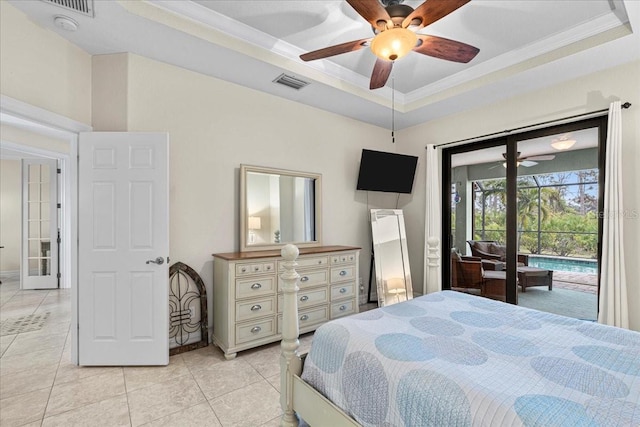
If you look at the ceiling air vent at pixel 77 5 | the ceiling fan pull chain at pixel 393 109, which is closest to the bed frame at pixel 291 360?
the ceiling air vent at pixel 77 5

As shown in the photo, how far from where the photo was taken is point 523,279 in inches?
144

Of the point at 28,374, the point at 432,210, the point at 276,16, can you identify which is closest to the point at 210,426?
the point at 28,374

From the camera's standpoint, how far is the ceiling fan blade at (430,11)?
1.67m

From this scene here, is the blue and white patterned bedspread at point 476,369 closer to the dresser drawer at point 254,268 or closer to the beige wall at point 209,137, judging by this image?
the dresser drawer at point 254,268

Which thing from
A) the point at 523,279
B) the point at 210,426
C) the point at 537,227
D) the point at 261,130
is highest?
the point at 261,130

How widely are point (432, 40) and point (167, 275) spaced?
2.77 m

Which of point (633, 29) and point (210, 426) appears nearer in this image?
point (210, 426)

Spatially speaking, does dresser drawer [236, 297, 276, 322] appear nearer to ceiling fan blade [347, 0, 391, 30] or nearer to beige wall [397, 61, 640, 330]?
ceiling fan blade [347, 0, 391, 30]

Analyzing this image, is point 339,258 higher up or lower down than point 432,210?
lower down

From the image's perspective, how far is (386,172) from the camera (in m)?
4.29

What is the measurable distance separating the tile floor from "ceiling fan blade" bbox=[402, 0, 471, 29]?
2627 millimetres

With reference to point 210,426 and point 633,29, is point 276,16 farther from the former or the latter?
point 210,426

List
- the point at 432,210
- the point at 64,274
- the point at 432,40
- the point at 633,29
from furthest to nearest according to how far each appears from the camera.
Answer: the point at 64,274 < the point at 432,210 < the point at 633,29 < the point at 432,40

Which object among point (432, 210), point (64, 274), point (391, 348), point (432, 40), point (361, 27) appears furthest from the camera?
point (64, 274)
